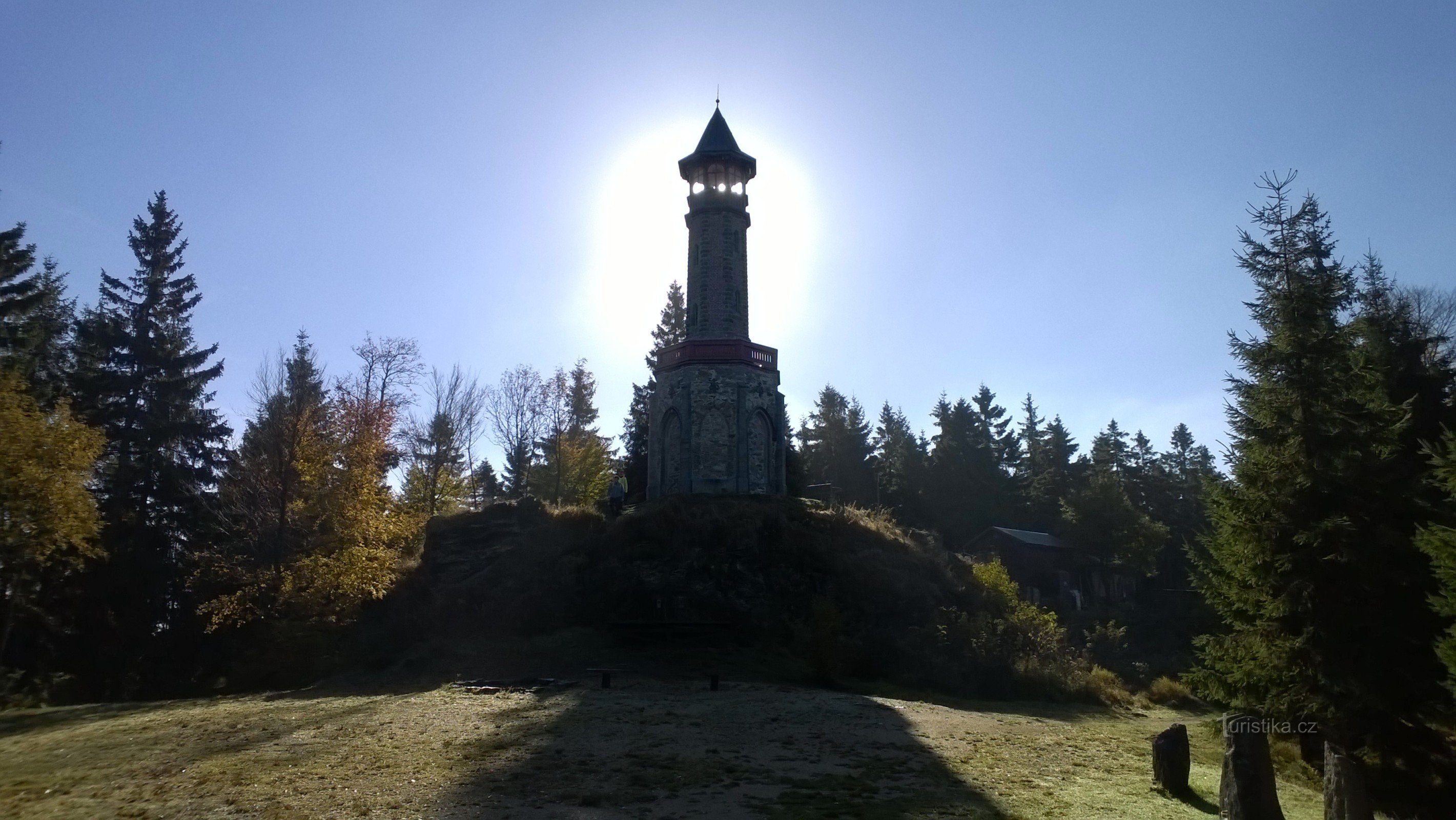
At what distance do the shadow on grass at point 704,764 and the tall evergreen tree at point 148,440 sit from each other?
2286 centimetres

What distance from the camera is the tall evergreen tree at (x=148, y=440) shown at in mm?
33094

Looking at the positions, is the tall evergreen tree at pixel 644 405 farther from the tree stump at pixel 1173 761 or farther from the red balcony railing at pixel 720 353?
the tree stump at pixel 1173 761

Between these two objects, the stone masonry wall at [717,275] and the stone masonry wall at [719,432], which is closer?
the stone masonry wall at [719,432]

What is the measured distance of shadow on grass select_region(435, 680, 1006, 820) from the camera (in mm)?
10484

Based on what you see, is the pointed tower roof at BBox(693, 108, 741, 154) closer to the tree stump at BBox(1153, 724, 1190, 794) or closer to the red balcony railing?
the red balcony railing

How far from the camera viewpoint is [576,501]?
51.0 m

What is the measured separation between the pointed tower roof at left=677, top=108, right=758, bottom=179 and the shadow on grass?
29413 millimetres

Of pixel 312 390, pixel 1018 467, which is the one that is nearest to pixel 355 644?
pixel 312 390

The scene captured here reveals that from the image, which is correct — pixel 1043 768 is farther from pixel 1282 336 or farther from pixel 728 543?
pixel 728 543

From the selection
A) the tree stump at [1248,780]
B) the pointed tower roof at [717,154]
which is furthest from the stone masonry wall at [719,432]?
the tree stump at [1248,780]

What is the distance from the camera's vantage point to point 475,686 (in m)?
19.9

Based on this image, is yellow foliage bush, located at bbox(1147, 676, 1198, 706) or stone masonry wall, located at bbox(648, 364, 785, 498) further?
stone masonry wall, located at bbox(648, 364, 785, 498)

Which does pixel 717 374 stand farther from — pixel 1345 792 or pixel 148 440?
pixel 1345 792

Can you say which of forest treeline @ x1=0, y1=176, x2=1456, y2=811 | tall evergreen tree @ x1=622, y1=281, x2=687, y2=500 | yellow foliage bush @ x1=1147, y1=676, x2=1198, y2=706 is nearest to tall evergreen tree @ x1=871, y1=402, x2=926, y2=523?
forest treeline @ x1=0, y1=176, x2=1456, y2=811
